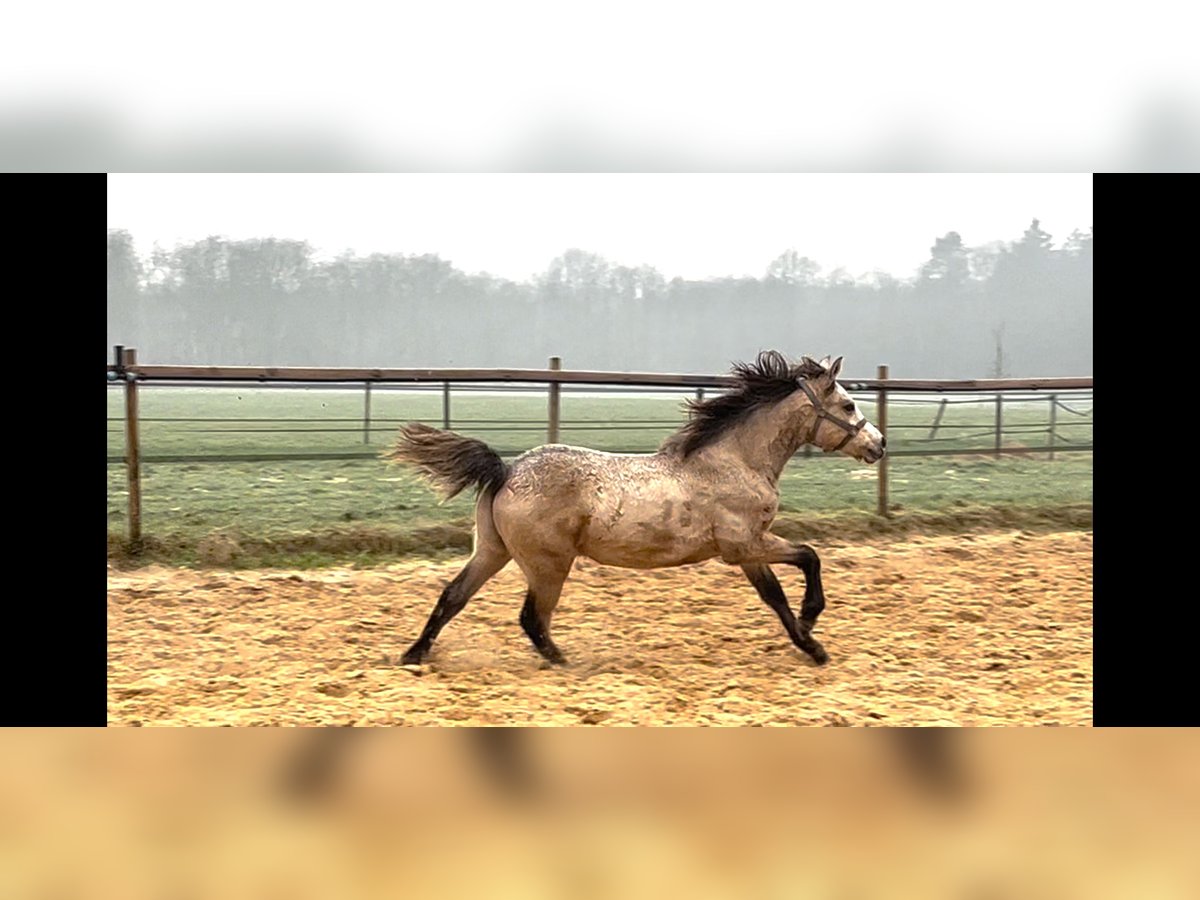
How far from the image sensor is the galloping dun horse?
4.59 m

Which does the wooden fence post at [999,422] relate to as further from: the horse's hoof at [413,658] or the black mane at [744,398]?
the horse's hoof at [413,658]

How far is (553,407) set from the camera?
6.35m

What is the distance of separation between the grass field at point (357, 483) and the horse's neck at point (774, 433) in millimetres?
1646

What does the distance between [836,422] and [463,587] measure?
1805 mm

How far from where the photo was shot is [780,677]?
4715 mm

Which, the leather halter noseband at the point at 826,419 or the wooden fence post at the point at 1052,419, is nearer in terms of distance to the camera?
the leather halter noseband at the point at 826,419

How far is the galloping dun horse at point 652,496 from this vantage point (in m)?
4.59

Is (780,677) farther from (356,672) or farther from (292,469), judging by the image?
(292,469)

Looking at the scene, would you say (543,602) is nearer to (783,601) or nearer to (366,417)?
(783,601)

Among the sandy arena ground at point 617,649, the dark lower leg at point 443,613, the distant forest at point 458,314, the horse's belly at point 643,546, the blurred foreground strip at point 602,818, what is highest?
the distant forest at point 458,314

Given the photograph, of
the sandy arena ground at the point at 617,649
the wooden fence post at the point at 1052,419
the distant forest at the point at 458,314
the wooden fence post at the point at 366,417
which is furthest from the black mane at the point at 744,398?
the wooden fence post at the point at 1052,419
